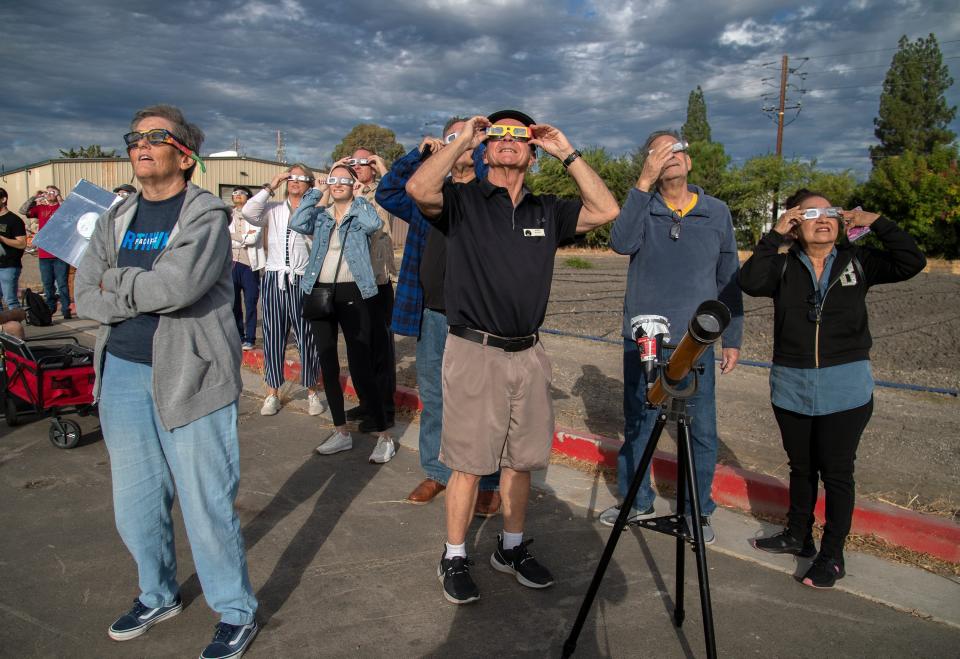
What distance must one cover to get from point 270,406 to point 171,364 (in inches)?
150

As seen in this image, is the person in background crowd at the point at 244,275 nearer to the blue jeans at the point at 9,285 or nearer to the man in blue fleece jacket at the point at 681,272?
the blue jeans at the point at 9,285

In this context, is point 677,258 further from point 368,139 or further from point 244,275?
point 368,139

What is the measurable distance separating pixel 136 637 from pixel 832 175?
161 feet

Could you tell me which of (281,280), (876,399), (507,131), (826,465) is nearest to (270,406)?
(281,280)

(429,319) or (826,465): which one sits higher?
(429,319)

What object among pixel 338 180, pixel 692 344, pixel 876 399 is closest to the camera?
pixel 692 344

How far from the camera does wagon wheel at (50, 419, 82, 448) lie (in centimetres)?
542

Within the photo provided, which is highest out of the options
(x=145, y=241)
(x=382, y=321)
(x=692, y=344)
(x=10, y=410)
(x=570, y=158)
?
(x=570, y=158)

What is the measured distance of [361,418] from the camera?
20.6 feet

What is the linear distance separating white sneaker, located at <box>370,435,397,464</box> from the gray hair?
9.14ft

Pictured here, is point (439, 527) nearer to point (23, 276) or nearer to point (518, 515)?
point (518, 515)

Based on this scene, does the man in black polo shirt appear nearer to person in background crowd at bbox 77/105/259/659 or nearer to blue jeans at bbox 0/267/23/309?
person in background crowd at bbox 77/105/259/659

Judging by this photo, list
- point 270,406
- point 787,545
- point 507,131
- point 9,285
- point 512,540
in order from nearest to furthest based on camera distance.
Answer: point 507,131 < point 512,540 < point 787,545 < point 270,406 < point 9,285

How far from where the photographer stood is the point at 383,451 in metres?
5.28
